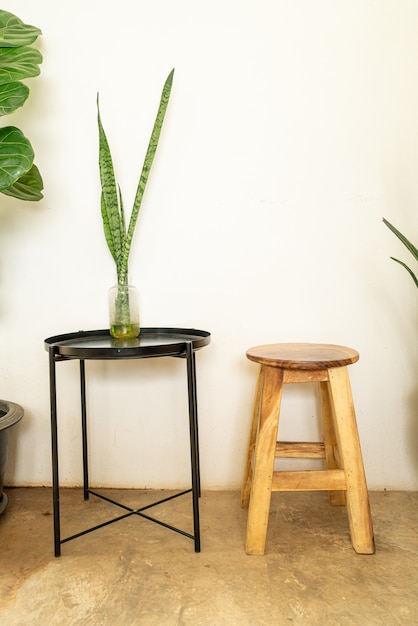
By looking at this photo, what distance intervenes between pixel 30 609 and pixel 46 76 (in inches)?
72.2

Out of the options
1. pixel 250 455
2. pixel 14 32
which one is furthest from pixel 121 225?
pixel 250 455

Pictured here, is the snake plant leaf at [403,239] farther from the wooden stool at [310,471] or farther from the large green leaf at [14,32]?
the large green leaf at [14,32]

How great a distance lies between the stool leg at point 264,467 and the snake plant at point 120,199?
0.68m

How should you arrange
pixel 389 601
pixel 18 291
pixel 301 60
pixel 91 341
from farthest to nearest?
pixel 18 291, pixel 301 60, pixel 91 341, pixel 389 601

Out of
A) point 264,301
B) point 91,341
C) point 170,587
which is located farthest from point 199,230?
point 170,587

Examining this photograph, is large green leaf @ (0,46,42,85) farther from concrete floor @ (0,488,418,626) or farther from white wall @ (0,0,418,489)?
concrete floor @ (0,488,418,626)

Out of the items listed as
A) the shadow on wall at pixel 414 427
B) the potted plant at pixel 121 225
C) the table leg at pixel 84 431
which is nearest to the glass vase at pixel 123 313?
the potted plant at pixel 121 225

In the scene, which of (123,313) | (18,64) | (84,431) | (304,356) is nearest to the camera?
(304,356)

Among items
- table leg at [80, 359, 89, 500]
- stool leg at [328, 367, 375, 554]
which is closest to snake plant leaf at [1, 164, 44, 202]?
table leg at [80, 359, 89, 500]

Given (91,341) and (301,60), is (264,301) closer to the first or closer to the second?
(91,341)

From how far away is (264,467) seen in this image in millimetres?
1450

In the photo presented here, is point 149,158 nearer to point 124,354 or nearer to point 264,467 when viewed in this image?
point 124,354

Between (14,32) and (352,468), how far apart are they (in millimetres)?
1800

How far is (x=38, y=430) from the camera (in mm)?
2025
